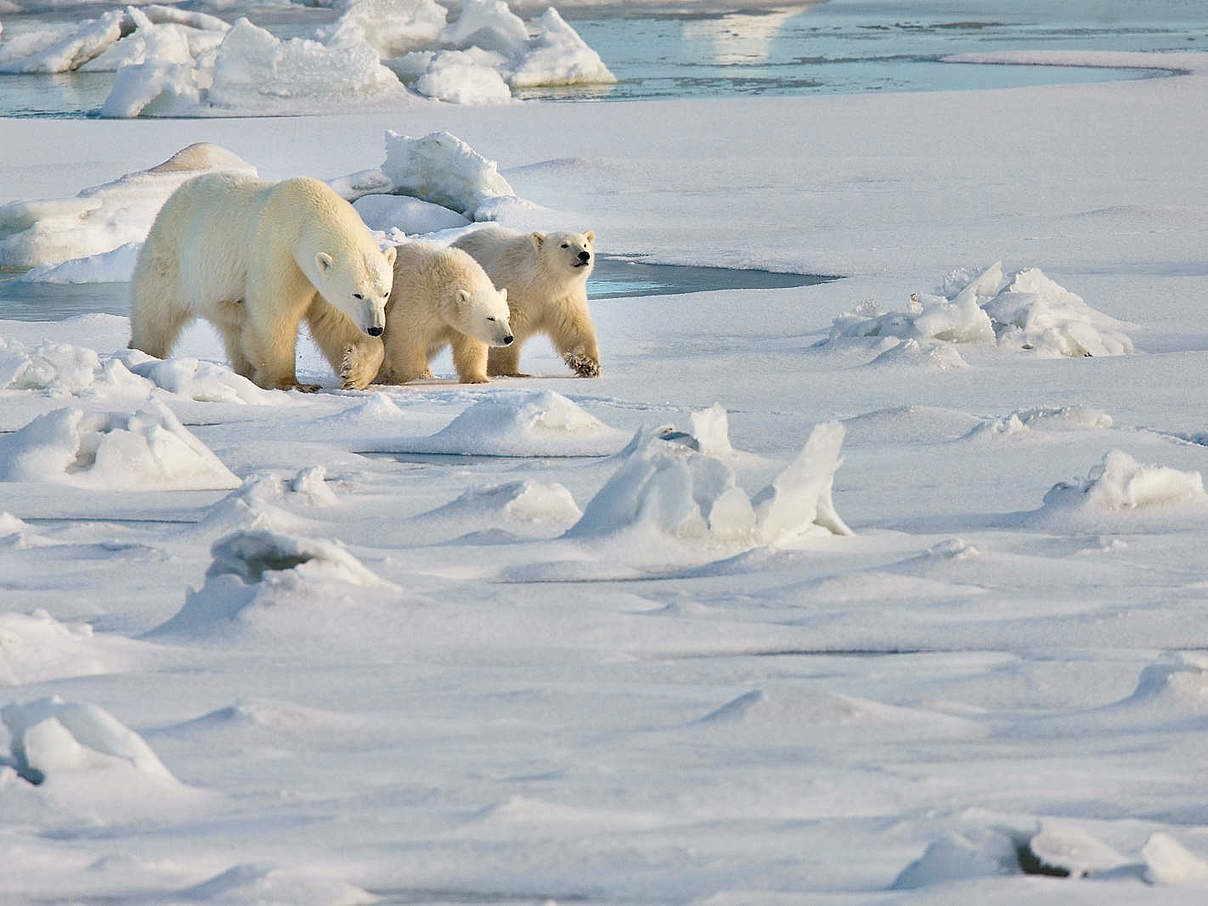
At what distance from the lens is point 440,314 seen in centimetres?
502

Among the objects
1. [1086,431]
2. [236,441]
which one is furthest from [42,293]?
[1086,431]

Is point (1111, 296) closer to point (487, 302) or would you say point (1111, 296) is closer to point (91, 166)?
point (487, 302)

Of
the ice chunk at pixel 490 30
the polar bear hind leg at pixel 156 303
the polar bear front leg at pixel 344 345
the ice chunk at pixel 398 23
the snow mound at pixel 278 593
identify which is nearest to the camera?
the snow mound at pixel 278 593

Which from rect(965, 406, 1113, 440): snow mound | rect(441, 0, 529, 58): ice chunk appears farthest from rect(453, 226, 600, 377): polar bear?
rect(441, 0, 529, 58): ice chunk

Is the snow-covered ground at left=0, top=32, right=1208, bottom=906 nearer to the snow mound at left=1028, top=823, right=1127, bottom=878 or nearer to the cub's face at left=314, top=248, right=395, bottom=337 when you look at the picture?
the snow mound at left=1028, top=823, right=1127, bottom=878

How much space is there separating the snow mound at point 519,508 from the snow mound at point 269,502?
0.26 metres

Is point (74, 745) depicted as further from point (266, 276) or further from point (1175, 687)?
point (266, 276)

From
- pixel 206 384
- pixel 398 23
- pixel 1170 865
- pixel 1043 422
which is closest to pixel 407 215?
pixel 206 384

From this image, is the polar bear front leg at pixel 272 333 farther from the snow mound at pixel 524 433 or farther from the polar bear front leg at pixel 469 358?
the snow mound at pixel 524 433

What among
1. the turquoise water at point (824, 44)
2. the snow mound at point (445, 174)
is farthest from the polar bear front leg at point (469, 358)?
the turquoise water at point (824, 44)

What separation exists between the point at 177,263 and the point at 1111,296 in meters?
3.66

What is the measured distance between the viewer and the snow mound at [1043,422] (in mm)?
3557

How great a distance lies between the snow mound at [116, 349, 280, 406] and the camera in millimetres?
4359

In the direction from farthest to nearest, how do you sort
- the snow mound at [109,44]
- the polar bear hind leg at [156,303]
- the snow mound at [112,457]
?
the snow mound at [109,44] < the polar bear hind leg at [156,303] < the snow mound at [112,457]
